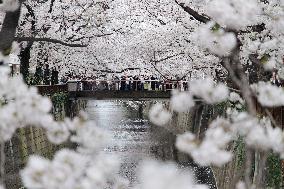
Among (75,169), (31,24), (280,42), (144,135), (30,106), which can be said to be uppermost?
(31,24)

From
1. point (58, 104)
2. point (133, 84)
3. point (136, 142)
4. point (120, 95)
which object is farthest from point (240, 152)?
point (133, 84)

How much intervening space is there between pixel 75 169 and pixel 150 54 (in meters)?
24.2

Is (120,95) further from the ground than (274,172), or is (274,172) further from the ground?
(120,95)

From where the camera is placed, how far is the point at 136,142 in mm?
28344

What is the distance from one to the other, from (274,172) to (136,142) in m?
17.7

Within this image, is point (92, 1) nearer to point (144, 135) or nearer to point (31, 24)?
point (31, 24)

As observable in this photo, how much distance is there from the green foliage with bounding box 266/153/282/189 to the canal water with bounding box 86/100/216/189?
7.47m

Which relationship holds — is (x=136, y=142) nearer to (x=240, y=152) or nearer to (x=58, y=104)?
(x=58, y=104)

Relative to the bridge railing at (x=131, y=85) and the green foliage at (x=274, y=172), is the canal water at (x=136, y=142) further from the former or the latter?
the green foliage at (x=274, y=172)

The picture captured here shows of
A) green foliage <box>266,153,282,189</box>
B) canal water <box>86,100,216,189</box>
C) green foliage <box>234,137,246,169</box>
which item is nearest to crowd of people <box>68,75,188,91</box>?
canal water <box>86,100,216,189</box>

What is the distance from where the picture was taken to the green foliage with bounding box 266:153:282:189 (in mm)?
10783

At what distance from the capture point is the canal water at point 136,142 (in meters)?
21.5

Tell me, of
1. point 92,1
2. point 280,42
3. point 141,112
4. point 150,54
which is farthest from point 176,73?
point 280,42

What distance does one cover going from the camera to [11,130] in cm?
500
